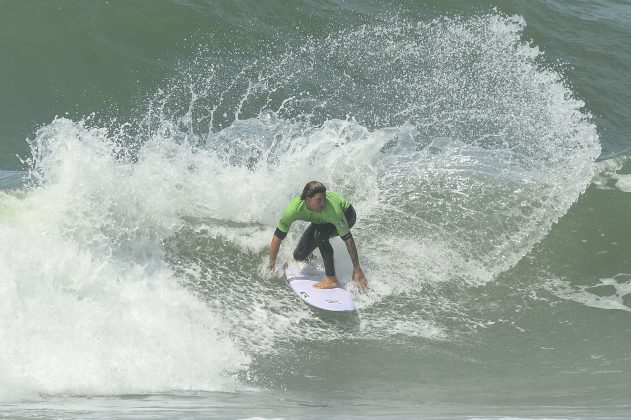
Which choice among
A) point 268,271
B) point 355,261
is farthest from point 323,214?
point 268,271

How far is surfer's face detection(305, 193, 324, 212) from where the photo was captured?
7.54 m

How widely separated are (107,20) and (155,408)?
10159 millimetres

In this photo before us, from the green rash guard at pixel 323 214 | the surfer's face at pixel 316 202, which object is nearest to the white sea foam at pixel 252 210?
the green rash guard at pixel 323 214

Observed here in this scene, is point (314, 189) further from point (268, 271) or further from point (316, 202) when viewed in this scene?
point (268, 271)

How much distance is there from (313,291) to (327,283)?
20 cm

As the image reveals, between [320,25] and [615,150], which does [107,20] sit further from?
[615,150]

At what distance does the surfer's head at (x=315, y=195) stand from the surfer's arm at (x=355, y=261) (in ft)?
1.79

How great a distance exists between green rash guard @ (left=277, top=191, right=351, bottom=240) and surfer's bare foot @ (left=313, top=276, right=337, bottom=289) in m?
0.53

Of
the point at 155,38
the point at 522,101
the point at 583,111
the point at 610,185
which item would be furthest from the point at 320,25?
the point at 610,185

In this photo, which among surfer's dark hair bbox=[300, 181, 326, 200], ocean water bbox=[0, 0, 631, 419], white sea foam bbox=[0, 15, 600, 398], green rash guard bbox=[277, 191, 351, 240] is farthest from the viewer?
green rash guard bbox=[277, 191, 351, 240]

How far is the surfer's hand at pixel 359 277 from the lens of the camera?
8146mm

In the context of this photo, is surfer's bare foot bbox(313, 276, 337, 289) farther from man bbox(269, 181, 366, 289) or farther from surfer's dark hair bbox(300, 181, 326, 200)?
surfer's dark hair bbox(300, 181, 326, 200)

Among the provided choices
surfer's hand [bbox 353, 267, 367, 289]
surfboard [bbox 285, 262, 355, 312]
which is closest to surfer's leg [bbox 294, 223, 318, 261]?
surfboard [bbox 285, 262, 355, 312]

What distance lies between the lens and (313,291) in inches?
317
